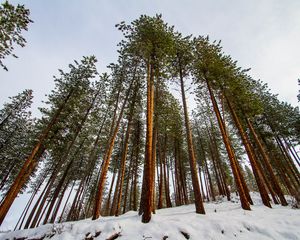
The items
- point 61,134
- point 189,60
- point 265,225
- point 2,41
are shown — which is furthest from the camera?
point 61,134

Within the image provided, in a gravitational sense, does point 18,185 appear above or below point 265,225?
above

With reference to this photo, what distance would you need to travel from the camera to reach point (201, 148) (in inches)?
918

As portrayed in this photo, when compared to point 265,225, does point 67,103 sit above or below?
above

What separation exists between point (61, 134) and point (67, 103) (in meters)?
3.14

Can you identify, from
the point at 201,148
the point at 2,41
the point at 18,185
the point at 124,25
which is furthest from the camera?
the point at 201,148

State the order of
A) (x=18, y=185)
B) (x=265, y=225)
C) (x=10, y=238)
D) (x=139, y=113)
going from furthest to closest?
(x=139, y=113) < (x=18, y=185) < (x=10, y=238) < (x=265, y=225)

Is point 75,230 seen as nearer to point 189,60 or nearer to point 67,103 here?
point 67,103

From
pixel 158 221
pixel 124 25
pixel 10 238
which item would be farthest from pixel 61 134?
pixel 158 221

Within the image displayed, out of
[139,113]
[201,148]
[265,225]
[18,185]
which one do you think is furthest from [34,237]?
[201,148]

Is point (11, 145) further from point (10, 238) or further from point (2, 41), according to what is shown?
point (10, 238)

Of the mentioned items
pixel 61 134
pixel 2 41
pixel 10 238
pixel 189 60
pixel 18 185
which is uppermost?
pixel 189 60

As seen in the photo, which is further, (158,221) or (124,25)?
(124,25)

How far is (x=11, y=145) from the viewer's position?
2025 centimetres

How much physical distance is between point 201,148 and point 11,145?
24.5m
